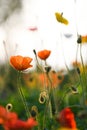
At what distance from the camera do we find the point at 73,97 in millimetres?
4672

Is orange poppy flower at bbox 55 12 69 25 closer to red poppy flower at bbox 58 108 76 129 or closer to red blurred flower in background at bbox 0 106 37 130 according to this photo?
red poppy flower at bbox 58 108 76 129

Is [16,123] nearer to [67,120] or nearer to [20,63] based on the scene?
[67,120]

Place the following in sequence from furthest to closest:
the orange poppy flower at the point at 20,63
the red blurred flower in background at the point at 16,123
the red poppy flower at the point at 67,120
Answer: the orange poppy flower at the point at 20,63 < the red poppy flower at the point at 67,120 < the red blurred flower in background at the point at 16,123

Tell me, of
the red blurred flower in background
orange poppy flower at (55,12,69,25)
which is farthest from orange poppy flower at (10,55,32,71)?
the red blurred flower in background

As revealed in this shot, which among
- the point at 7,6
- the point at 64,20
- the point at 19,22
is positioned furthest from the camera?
the point at 7,6

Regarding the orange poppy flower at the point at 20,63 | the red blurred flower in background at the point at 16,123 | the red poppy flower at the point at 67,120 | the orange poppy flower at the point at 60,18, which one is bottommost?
the orange poppy flower at the point at 20,63

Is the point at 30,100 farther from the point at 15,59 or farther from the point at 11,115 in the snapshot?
the point at 11,115

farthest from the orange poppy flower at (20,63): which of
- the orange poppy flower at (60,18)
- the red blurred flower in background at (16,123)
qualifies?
the red blurred flower in background at (16,123)

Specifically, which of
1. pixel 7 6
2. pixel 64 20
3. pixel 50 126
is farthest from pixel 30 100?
pixel 7 6

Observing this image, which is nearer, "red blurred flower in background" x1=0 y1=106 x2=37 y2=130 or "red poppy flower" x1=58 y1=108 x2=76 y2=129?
"red blurred flower in background" x1=0 y1=106 x2=37 y2=130

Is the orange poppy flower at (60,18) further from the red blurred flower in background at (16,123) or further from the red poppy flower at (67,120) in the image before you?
the red blurred flower in background at (16,123)

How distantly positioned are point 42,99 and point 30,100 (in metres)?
2.41

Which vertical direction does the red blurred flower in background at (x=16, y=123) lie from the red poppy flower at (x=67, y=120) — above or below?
above

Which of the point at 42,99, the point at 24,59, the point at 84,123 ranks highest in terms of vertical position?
the point at 24,59
